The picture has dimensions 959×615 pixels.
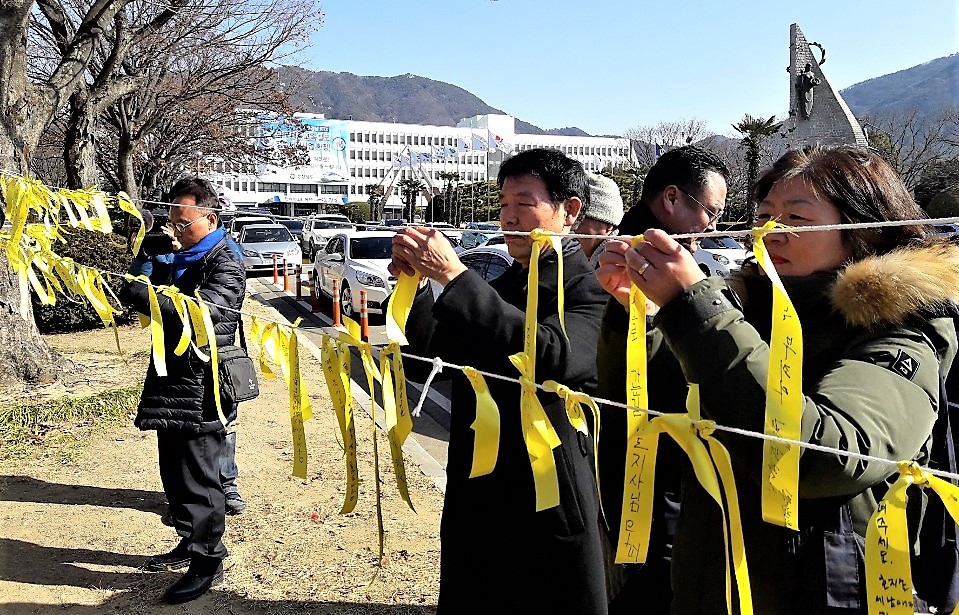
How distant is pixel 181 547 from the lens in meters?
3.79

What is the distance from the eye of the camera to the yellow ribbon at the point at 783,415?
113 cm

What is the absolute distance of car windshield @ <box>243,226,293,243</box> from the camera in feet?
69.3

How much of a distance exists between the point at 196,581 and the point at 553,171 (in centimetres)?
260

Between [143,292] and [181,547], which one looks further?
[181,547]

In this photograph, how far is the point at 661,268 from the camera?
1.28 metres

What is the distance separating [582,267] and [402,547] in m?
2.28

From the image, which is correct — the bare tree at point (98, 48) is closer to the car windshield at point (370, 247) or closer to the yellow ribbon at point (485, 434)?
the car windshield at point (370, 247)

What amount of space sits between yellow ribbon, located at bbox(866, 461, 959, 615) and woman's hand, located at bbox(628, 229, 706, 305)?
45cm

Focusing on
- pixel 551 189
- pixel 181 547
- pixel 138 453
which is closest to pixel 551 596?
pixel 551 189

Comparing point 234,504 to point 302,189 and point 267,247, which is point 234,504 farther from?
point 302,189

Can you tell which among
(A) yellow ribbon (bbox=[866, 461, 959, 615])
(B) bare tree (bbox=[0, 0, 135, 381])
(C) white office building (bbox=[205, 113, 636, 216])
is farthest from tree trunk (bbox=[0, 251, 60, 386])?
(C) white office building (bbox=[205, 113, 636, 216])

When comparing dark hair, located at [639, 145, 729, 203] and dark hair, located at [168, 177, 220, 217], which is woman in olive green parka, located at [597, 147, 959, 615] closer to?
dark hair, located at [639, 145, 729, 203]

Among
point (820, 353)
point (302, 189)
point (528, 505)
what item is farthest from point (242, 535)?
point (302, 189)

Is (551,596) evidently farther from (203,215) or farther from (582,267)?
(203,215)
